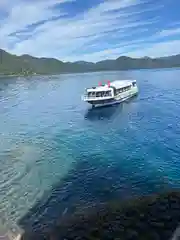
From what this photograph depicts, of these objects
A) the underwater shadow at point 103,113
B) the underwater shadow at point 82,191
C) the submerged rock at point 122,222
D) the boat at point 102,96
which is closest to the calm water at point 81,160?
the underwater shadow at point 82,191

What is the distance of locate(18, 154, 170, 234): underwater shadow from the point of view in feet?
91.1

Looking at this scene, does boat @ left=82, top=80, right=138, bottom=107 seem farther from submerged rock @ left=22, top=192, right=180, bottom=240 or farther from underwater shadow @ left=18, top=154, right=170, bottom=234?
submerged rock @ left=22, top=192, right=180, bottom=240

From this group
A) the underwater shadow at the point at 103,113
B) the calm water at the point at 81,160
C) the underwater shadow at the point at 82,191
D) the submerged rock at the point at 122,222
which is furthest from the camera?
the underwater shadow at the point at 103,113

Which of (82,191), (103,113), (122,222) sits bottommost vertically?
(82,191)

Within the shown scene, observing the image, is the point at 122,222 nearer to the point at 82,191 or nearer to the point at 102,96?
the point at 82,191

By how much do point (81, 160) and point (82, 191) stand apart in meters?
10.4

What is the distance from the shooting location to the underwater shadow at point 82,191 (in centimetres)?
2778

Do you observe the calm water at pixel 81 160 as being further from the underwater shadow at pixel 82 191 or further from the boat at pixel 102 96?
the boat at pixel 102 96

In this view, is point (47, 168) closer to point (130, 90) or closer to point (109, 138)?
point (109, 138)

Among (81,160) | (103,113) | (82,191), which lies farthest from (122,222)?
(103,113)

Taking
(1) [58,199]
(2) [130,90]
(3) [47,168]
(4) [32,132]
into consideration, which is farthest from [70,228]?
(2) [130,90]

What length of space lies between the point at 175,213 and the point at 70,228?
383 inches

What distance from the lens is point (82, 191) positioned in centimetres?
3319

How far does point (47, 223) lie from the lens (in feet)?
88.0
